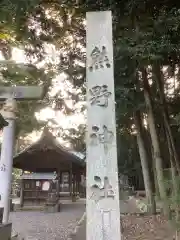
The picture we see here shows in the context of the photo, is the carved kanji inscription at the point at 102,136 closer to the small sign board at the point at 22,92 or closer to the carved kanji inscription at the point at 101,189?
the carved kanji inscription at the point at 101,189

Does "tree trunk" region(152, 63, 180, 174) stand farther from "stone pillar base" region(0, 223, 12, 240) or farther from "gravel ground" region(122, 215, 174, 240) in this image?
"stone pillar base" region(0, 223, 12, 240)

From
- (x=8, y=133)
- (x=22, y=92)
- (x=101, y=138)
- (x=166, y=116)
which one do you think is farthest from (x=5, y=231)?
(x=166, y=116)

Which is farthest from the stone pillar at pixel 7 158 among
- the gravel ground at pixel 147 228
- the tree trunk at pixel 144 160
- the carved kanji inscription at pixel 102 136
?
the tree trunk at pixel 144 160

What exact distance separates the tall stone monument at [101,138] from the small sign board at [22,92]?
111 inches

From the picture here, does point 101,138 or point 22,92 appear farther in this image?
point 22,92

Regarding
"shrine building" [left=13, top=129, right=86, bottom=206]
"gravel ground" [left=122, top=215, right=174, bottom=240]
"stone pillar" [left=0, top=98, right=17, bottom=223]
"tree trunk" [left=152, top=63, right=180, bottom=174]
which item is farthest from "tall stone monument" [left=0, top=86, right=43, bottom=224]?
"shrine building" [left=13, top=129, right=86, bottom=206]

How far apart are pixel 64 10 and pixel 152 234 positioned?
7.36 meters

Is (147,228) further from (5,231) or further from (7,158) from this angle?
(7,158)

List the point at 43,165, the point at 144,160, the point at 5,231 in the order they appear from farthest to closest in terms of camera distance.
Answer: the point at 43,165, the point at 144,160, the point at 5,231

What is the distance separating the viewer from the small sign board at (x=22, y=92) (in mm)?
7480

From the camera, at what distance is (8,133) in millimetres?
7211

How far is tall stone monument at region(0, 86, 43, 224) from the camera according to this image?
273 inches

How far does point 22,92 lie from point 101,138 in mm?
3646

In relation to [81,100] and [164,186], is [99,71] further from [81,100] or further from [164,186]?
[81,100]
